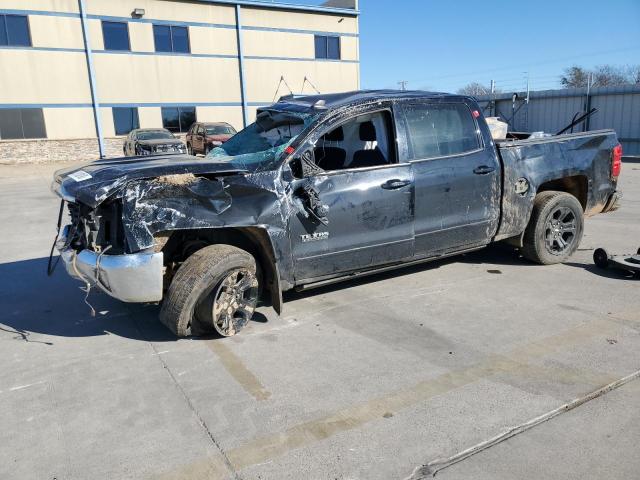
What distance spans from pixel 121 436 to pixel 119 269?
47.4 inches

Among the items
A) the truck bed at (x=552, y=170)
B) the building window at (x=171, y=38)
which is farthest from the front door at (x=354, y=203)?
the building window at (x=171, y=38)

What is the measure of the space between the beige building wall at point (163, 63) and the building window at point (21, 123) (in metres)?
0.38

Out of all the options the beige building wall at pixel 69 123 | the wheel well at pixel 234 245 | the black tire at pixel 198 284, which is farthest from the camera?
the beige building wall at pixel 69 123

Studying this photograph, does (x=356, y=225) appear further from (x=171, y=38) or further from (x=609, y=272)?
(x=171, y=38)

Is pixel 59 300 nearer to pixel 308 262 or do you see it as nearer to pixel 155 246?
pixel 155 246

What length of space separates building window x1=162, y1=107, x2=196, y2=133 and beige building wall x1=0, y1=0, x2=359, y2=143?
1.12 feet

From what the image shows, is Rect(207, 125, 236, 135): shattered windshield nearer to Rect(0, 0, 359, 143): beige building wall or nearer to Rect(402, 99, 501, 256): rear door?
Rect(0, 0, 359, 143): beige building wall

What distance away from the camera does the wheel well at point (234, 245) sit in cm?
432

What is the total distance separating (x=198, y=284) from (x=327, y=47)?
31.5 m

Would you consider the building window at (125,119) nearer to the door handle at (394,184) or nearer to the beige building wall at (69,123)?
the beige building wall at (69,123)

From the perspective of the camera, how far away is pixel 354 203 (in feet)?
Answer: 15.2

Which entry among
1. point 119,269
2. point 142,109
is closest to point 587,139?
point 119,269

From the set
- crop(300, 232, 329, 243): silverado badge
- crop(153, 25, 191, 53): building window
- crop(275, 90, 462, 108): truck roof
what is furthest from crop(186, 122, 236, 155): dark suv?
crop(300, 232, 329, 243): silverado badge

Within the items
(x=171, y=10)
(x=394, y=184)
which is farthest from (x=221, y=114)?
(x=394, y=184)
